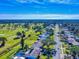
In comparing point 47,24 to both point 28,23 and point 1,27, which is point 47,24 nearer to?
point 28,23

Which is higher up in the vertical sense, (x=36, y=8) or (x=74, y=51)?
(x=36, y=8)

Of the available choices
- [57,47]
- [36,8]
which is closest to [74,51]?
[57,47]

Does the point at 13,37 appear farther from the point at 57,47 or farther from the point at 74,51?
the point at 74,51

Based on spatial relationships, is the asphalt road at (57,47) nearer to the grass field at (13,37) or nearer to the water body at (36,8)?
the grass field at (13,37)

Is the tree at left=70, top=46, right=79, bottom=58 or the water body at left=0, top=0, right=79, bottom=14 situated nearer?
the tree at left=70, top=46, right=79, bottom=58

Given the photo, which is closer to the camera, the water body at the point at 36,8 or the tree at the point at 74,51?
the tree at the point at 74,51

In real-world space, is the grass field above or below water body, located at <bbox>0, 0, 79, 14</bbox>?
below

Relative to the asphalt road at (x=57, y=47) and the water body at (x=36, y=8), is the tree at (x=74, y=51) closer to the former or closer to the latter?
the asphalt road at (x=57, y=47)

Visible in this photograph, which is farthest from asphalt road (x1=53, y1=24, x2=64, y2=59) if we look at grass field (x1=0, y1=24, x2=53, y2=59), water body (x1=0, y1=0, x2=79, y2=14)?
water body (x1=0, y1=0, x2=79, y2=14)

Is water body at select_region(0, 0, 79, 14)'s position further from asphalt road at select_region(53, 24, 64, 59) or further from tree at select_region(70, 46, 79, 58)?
tree at select_region(70, 46, 79, 58)

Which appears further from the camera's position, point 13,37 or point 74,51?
point 13,37

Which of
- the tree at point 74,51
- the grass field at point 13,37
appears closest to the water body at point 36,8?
the grass field at point 13,37

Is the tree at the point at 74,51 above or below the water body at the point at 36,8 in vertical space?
below

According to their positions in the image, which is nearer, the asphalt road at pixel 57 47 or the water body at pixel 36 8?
the asphalt road at pixel 57 47
